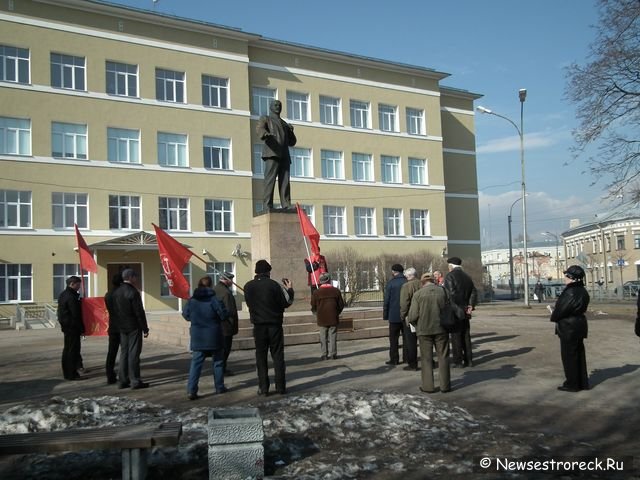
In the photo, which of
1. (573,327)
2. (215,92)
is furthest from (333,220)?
(573,327)

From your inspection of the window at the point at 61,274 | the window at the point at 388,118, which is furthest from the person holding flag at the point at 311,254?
the window at the point at 388,118

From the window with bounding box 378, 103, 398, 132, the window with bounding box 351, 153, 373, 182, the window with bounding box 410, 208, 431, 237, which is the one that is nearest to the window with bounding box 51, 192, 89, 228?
the window with bounding box 351, 153, 373, 182

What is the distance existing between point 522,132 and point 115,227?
2392cm

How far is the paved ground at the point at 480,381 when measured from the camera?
7480 mm

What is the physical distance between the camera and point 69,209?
→ 3450 centimetres

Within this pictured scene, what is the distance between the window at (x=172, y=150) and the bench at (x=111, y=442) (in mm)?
33503

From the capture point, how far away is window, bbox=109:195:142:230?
117 ft

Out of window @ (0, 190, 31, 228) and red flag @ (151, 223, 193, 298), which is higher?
window @ (0, 190, 31, 228)

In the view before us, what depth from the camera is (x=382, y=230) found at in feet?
152

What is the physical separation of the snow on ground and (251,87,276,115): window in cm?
3502

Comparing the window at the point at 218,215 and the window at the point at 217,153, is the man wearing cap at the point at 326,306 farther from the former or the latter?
the window at the point at 217,153

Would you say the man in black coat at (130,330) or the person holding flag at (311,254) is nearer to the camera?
the man in black coat at (130,330)

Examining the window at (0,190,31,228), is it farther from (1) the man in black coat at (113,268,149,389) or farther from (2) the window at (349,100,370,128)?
(1) the man in black coat at (113,268,149,389)

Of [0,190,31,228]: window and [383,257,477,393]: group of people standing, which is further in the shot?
[0,190,31,228]: window
